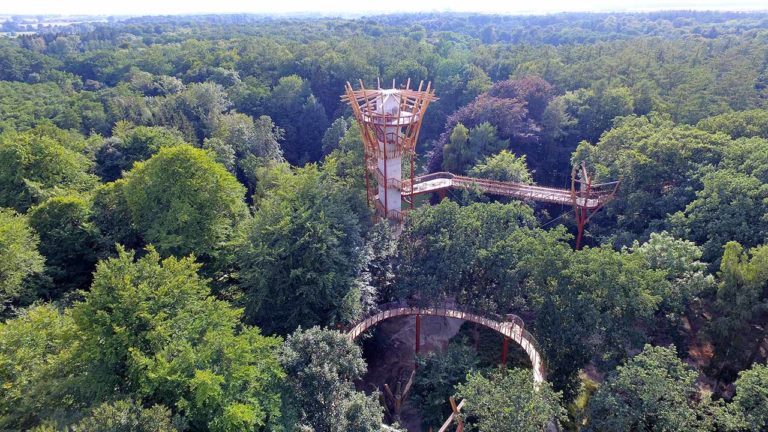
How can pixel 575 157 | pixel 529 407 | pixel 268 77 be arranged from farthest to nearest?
pixel 268 77 < pixel 575 157 < pixel 529 407

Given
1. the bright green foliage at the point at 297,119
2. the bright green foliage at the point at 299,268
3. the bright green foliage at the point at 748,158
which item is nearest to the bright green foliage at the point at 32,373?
the bright green foliage at the point at 299,268

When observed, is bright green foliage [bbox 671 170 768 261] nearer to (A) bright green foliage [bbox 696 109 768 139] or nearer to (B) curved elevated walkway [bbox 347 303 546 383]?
(A) bright green foliage [bbox 696 109 768 139]

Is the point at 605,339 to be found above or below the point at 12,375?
below

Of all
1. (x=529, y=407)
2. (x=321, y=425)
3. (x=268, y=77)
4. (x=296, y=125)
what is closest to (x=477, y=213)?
(x=529, y=407)

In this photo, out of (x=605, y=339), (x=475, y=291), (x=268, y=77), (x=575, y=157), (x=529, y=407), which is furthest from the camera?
(x=268, y=77)

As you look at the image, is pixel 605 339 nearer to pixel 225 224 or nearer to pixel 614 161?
pixel 614 161

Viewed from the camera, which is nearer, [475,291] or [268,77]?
[475,291]
